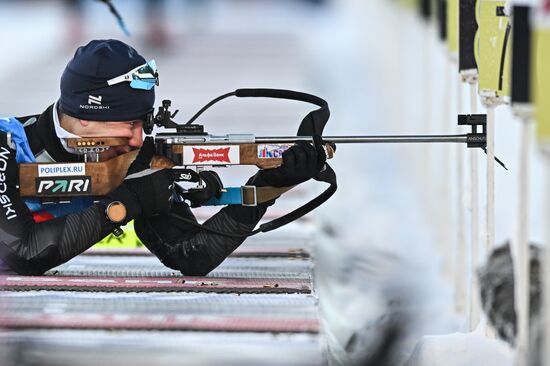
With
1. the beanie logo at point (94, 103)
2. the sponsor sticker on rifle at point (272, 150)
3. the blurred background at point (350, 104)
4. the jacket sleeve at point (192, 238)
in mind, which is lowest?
the blurred background at point (350, 104)

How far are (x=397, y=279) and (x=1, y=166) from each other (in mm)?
2766

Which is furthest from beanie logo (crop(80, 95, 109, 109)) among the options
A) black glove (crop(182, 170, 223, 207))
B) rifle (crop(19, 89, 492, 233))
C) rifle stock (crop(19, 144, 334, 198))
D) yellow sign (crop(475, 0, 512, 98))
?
yellow sign (crop(475, 0, 512, 98))

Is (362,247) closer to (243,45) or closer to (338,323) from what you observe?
(338,323)

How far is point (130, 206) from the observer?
5434 mm

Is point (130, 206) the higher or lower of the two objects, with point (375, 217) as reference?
higher

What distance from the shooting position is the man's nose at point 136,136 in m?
A: 5.68

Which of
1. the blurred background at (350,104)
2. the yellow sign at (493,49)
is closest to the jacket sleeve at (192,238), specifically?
the blurred background at (350,104)

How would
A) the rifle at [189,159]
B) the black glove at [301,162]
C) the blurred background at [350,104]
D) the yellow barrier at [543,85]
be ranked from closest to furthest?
the yellow barrier at [543,85]
the black glove at [301,162]
the rifle at [189,159]
the blurred background at [350,104]

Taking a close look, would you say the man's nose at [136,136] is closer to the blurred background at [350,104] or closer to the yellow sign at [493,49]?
the blurred background at [350,104]

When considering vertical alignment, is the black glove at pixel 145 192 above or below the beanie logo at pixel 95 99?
below

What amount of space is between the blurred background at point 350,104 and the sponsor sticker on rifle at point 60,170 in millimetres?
1190

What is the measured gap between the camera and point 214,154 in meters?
5.54

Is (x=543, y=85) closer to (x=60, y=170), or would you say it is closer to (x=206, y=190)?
(x=206, y=190)

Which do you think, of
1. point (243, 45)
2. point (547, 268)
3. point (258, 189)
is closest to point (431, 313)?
point (258, 189)
